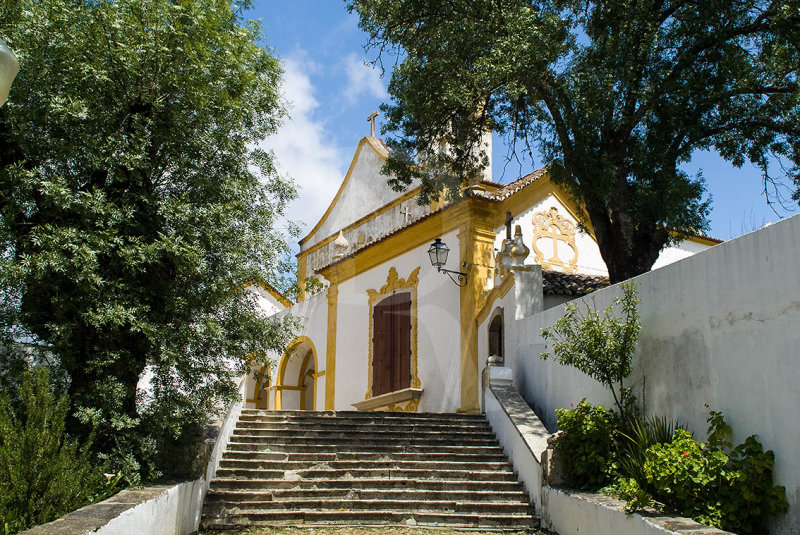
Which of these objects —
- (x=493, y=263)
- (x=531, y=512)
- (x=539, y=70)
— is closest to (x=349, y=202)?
(x=493, y=263)

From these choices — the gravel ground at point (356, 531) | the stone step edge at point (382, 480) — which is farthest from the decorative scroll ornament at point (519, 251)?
the gravel ground at point (356, 531)

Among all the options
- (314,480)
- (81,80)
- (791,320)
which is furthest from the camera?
(314,480)

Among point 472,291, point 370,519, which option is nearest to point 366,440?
point 370,519

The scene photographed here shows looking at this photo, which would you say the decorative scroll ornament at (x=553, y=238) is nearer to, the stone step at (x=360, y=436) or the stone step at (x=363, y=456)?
the stone step at (x=360, y=436)

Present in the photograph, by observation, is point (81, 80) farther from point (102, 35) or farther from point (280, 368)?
point (280, 368)

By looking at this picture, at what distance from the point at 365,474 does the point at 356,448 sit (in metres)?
0.80

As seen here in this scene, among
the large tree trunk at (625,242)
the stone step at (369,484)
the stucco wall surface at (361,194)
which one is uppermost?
the stucco wall surface at (361,194)

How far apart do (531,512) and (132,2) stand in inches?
273

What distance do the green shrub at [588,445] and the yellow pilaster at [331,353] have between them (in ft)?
33.5

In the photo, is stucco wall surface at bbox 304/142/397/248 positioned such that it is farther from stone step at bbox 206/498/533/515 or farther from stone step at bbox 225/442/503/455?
stone step at bbox 206/498/533/515

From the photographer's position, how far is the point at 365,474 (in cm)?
905

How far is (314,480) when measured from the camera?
28.9 ft

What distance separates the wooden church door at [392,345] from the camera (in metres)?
16.0

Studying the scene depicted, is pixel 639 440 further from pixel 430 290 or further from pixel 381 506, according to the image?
pixel 430 290
